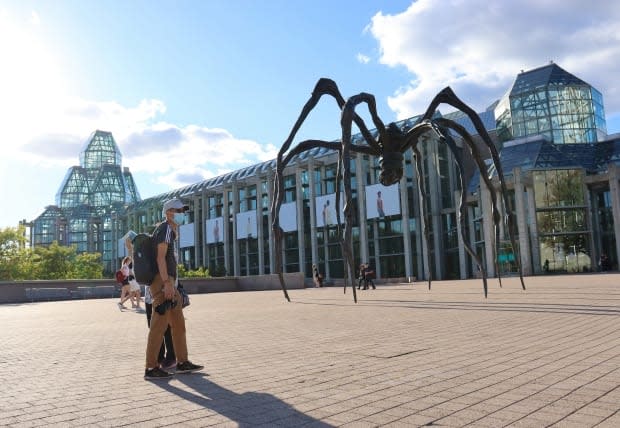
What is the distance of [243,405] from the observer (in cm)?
383

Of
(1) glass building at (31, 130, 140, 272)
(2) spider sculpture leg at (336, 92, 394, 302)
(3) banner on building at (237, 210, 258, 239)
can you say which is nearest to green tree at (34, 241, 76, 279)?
(3) banner on building at (237, 210, 258, 239)

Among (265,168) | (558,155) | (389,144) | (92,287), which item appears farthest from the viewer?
(265,168)

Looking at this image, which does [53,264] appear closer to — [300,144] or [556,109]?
[300,144]

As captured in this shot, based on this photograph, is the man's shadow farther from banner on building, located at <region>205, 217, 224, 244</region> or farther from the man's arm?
banner on building, located at <region>205, 217, 224, 244</region>

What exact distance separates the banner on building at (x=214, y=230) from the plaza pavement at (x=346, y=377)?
6082 centimetres

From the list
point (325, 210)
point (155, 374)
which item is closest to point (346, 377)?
point (155, 374)

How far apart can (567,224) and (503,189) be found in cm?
3353

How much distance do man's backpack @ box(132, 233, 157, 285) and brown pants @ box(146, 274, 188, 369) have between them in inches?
3.3

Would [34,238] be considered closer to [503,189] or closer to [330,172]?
[330,172]

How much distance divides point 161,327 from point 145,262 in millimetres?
643

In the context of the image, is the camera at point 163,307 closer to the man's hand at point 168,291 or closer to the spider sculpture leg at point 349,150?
the man's hand at point 168,291

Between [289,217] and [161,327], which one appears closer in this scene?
[161,327]

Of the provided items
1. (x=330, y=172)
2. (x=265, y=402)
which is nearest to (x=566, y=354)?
(x=265, y=402)

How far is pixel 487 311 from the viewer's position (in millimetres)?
9938
